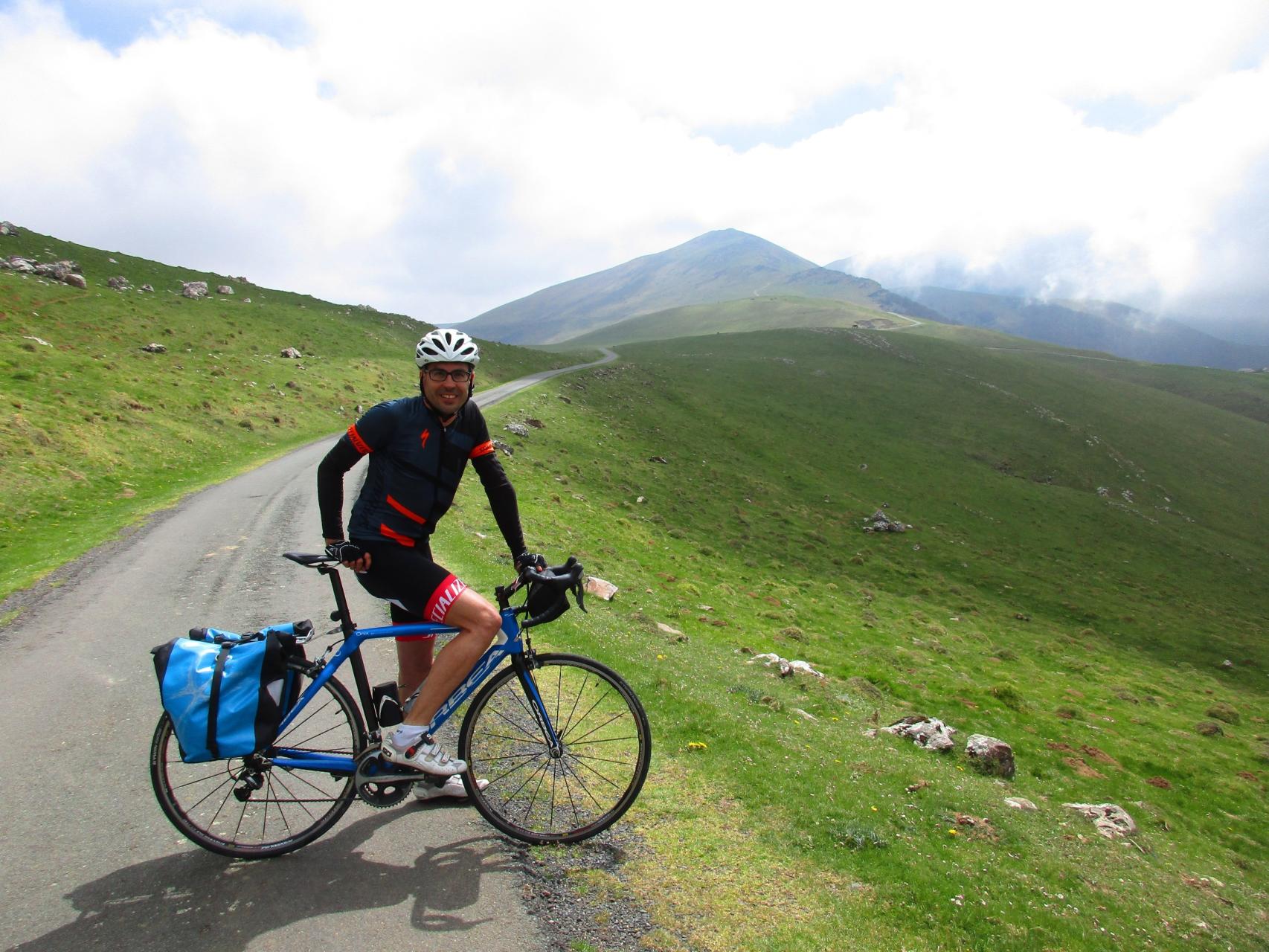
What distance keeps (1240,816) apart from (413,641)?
21.9 m

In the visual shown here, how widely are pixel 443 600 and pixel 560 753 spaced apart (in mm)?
2117

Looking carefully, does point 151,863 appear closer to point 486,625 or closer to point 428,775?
point 428,775

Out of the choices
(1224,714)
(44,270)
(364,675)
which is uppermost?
(44,270)

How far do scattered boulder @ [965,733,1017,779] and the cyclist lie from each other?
1145 centimetres

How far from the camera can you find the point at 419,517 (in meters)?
5.82

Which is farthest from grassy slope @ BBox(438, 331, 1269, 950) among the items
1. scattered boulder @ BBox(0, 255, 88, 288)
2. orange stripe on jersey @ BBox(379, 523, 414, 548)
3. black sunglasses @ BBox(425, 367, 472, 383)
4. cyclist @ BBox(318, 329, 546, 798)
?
scattered boulder @ BBox(0, 255, 88, 288)

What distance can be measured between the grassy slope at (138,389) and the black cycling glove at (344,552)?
42.5ft

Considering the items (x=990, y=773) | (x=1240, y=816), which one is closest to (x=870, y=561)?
(x=1240, y=816)

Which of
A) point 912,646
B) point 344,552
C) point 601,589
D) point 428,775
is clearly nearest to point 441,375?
point 344,552

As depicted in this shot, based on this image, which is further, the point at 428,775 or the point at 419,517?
the point at 419,517

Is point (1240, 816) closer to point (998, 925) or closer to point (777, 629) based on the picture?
point (777, 629)

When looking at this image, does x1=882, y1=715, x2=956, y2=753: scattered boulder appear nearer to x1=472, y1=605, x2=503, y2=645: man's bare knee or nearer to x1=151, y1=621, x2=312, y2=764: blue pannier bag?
x1=472, y1=605, x2=503, y2=645: man's bare knee

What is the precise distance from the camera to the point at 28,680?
862 centimetres

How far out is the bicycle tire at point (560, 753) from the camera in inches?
233
